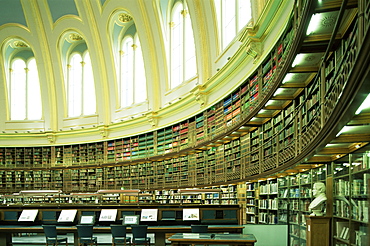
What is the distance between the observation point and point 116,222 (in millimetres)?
10164

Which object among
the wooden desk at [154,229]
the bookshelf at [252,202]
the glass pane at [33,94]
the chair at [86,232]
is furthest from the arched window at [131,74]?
the chair at [86,232]

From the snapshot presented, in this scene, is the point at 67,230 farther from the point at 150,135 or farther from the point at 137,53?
the point at 137,53

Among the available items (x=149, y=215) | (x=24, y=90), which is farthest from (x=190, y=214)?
(x=24, y=90)

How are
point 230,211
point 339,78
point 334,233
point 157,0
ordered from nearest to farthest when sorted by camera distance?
point 339,78 → point 334,233 → point 230,211 → point 157,0

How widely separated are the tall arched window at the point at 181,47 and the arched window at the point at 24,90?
28.8 feet

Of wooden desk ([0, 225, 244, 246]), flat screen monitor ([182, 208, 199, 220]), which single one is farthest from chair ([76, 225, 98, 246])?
flat screen monitor ([182, 208, 199, 220])

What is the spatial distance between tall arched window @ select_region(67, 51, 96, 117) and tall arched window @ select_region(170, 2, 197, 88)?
597 centimetres

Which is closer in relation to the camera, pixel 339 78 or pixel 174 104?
pixel 339 78

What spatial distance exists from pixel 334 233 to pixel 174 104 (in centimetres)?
942

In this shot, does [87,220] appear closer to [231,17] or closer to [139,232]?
[139,232]

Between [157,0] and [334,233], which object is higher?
[157,0]

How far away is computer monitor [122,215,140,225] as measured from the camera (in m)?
9.80

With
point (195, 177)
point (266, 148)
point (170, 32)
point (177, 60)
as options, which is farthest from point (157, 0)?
point (266, 148)

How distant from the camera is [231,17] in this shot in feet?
41.0
